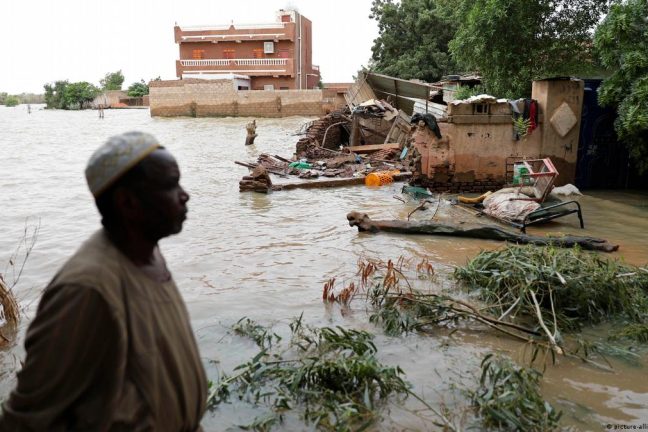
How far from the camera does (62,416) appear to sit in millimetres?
1290

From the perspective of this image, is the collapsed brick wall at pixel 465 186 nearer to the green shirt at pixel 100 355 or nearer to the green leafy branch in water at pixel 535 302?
the green leafy branch in water at pixel 535 302

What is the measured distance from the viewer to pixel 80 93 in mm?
71188

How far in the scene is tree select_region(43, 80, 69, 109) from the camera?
246ft

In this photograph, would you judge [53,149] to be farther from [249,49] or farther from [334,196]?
[249,49]

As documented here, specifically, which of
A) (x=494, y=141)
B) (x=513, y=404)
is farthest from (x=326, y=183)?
(x=513, y=404)

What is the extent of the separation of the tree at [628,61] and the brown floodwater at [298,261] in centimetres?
168

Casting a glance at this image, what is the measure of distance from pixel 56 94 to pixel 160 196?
83.8m

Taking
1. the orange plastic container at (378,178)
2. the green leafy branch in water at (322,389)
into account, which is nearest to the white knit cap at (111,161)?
the green leafy branch in water at (322,389)

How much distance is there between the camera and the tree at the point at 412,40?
31.1 metres

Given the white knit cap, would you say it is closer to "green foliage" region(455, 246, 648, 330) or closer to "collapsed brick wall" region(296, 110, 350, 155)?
"green foliage" region(455, 246, 648, 330)

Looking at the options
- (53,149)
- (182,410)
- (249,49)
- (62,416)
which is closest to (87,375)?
(62,416)

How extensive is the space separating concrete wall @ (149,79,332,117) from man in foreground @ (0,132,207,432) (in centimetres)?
4362

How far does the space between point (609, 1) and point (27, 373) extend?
15377mm

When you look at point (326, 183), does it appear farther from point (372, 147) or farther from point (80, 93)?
point (80, 93)
